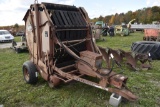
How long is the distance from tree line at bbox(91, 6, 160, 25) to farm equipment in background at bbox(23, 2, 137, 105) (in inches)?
2180

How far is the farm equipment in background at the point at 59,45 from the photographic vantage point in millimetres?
4363

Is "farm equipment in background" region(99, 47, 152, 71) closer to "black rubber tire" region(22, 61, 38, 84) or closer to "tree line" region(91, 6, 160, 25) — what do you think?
"black rubber tire" region(22, 61, 38, 84)

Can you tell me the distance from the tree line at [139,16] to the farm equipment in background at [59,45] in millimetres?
55372

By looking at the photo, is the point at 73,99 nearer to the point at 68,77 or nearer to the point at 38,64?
the point at 68,77

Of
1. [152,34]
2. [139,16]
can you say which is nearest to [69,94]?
[152,34]

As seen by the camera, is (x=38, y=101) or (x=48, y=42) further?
(x=48, y=42)

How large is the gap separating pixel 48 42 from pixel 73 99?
1.53 m

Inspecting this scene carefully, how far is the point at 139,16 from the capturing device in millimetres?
66500

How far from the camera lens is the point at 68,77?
423 cm

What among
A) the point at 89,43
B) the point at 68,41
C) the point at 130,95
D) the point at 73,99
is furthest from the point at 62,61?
the point at 130,95

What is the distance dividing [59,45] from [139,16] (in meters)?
67.2

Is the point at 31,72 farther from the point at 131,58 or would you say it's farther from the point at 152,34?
the point at 152,34

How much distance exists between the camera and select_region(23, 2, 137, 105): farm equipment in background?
4.36m

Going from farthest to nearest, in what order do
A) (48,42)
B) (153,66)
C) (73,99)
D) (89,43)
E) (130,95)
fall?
(153,66) → (89,43) → (48,42) → (73,99) → (130,95)
